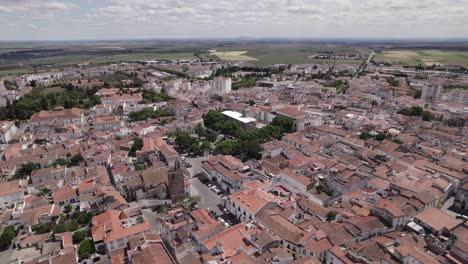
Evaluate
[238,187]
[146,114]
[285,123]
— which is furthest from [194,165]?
[146,114]

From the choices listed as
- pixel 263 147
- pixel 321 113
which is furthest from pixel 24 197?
pixel 321 113

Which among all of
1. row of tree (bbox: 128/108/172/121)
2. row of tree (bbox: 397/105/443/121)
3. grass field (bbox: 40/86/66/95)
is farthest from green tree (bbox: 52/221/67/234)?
grass field (bbox: 40/86/66/95)

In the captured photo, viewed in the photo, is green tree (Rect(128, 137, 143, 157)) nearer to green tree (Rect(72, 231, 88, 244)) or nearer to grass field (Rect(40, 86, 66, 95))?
green tree (Rect(72, 231, 88, 244))

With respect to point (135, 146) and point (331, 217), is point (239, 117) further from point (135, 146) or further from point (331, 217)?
point (331, 217)

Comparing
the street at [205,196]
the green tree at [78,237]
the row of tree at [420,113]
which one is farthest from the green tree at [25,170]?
the row of tree at [420,113]

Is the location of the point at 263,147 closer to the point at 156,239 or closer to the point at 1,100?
the point at 156,239
